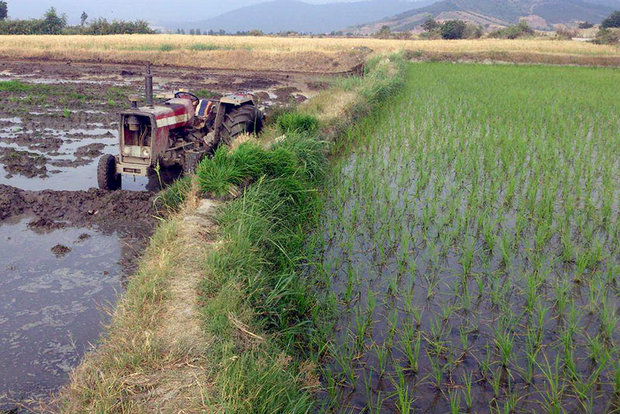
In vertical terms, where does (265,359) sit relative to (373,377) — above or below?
above

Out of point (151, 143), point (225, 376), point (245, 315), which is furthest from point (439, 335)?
point (151, 143)

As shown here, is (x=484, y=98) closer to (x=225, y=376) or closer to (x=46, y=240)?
(x=46, y=240)

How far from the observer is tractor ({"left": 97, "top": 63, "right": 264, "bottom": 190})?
21.8ft

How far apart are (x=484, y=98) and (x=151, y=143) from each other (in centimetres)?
925

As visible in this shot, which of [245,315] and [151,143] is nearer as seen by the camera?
[245,315]

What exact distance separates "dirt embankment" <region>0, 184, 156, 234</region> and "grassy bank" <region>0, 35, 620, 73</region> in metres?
19.7

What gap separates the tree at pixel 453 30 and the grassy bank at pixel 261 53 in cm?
1825

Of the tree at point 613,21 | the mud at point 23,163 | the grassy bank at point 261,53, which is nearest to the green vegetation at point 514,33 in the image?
the tree at point 613,21

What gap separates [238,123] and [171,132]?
98cm

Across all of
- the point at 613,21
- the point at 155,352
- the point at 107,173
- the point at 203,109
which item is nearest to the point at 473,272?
the point at 155,352

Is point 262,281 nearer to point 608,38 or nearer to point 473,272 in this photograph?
point 473,272

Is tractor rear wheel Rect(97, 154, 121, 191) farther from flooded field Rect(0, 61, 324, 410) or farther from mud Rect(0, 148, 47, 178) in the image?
mud Rect(0, 148, 47, 178)

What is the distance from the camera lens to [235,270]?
377 centimetres

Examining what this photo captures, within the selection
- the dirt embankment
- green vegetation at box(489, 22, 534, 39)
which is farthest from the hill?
the dirt embankment
